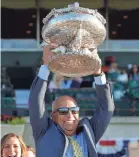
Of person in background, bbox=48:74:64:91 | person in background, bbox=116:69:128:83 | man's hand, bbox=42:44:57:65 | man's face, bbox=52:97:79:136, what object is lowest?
person in background, bbox=48:74:64:91

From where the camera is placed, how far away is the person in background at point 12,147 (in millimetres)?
5094

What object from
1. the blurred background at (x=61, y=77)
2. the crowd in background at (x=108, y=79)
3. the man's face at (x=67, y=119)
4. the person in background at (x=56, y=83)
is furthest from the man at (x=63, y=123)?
the person in background at (x=56, y=83)

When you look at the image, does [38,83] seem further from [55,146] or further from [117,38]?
[117,38]

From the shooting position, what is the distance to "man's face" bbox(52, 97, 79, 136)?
446 centimetres

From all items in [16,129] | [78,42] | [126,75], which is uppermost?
[78,42]

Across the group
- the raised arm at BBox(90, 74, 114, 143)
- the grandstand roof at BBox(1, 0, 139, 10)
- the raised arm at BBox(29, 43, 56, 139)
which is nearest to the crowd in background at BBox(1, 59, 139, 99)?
the grandstand roof at BBox(1, 0, 139, 10)

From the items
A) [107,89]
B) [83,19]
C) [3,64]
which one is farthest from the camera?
[3,64]

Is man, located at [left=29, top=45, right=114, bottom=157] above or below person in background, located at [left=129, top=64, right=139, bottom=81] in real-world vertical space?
above

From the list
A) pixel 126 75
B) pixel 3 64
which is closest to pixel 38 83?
pixel 126 75

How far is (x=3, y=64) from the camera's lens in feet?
52.2

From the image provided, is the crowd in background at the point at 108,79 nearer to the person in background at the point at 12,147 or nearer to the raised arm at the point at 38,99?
the person in background at the point at 12,147

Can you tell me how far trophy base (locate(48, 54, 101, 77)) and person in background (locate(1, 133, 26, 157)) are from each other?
3.08ft

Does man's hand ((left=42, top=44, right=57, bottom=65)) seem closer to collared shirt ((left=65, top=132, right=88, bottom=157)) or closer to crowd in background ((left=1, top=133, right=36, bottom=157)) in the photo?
collared shirt ((left=65, top=132, right=88, bottom=157))

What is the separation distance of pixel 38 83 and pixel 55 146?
442 millimetres
